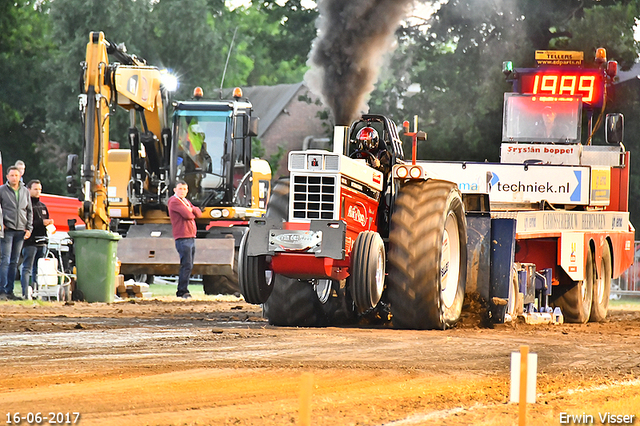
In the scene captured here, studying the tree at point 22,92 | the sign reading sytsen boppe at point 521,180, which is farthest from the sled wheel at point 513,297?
the tree at point 22,92

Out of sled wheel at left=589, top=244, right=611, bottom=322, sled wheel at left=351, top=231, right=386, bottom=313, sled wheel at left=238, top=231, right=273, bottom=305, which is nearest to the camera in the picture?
sled wheel at left=351, top=231, right=386, bottom=313

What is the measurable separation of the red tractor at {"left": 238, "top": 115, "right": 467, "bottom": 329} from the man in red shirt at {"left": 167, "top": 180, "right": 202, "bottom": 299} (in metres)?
6.72

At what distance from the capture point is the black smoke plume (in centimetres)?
1551

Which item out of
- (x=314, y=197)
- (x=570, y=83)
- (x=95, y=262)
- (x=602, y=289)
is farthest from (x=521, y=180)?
(x=95, y=262)

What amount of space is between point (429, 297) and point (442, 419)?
5083 mm

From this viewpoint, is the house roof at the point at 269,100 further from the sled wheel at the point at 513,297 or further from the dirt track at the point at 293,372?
the dirt track at the point at 293,372

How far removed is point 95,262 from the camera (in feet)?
57.0

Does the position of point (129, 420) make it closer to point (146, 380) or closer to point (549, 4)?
point (146, 380)

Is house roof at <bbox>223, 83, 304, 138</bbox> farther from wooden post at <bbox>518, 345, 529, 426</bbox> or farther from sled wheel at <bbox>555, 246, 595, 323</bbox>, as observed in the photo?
wooden post at <bbox>518, 345, 529, 426</bbox>

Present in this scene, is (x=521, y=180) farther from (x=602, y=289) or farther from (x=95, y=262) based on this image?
(x=95, y=262)

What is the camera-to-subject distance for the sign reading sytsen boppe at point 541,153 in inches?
712

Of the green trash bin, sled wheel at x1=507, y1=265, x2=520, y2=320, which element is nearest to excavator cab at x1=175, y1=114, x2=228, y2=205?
the green trash bin

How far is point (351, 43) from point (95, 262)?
5279 mm

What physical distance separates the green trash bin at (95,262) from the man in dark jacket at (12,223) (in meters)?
0.87
